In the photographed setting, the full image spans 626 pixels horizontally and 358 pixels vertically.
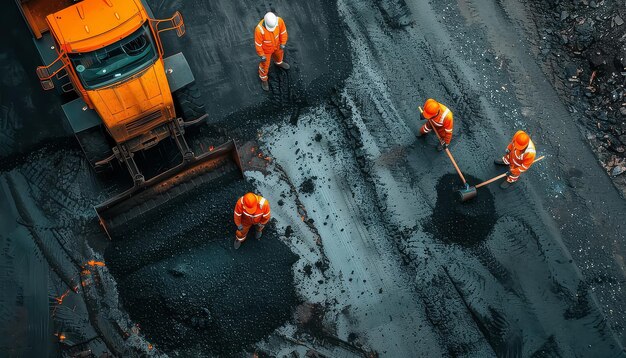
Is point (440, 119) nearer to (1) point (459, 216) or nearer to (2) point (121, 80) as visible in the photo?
(1) point (459, 216)

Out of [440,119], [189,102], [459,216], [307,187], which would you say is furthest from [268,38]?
[459,216]

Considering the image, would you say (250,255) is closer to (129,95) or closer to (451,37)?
(129,95)

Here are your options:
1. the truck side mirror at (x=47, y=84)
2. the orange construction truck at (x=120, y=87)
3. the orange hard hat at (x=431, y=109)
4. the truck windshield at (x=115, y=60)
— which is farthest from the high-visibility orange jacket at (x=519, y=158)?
the truck side mirror at (x=47, y=84)

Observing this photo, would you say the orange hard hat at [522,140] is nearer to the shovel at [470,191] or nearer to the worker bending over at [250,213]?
the shovel at [470,191]

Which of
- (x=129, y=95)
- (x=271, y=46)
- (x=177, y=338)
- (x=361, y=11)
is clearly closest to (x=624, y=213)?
(x=361, y=11)

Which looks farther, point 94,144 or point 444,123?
point 444,123

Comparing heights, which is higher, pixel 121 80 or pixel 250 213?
pixel 121 80

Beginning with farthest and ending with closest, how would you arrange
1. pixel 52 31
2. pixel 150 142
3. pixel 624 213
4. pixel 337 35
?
pixel 337 35 → pixel 624 213 → pixel 150 142 → pixel 52 31

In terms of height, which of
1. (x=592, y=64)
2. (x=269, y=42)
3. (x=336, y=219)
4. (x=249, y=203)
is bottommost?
(x=336, y=219)
